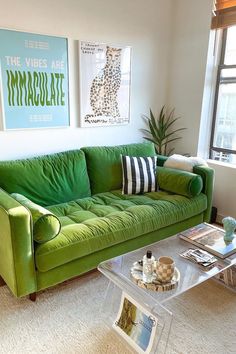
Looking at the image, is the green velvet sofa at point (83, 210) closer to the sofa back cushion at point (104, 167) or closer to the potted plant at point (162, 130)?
the sofa back cushion at point (104, 167)

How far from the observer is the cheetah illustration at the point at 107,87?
2812mm

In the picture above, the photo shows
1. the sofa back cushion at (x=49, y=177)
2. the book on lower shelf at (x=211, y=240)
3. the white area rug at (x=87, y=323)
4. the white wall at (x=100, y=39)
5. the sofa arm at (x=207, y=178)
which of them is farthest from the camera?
the sofa arm at (x=207, y=178)

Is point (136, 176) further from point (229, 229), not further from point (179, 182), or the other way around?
point (229, 229)

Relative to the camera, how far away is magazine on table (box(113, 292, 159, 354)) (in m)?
1.43

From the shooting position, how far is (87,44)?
265cm

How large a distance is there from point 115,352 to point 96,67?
235 centimetres

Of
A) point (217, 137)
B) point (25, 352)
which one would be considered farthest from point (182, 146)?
point (25, 352)

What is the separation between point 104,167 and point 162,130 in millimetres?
1042

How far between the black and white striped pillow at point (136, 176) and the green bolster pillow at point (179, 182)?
0.10 metres

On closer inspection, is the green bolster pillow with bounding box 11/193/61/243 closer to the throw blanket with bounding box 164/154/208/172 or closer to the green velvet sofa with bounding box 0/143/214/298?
the green velvet sofa with bounding box 0/143/214/298

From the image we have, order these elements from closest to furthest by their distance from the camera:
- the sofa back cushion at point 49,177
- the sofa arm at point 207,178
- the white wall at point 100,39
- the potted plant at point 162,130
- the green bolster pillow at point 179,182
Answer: the sofa back cushion at point 49,177
the white wall at point 100,39
the green bolster pillow at point 179,182
the sofa arm at point 207,178
the potted plant at point 162,130

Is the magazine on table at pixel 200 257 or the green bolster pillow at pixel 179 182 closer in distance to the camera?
the magazine on table at pixel 200 257

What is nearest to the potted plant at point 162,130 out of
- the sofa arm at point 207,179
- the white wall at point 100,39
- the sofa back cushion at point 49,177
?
the white wall at point 100,39

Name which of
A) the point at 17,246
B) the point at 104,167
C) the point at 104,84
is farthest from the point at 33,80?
the point at 17,246
